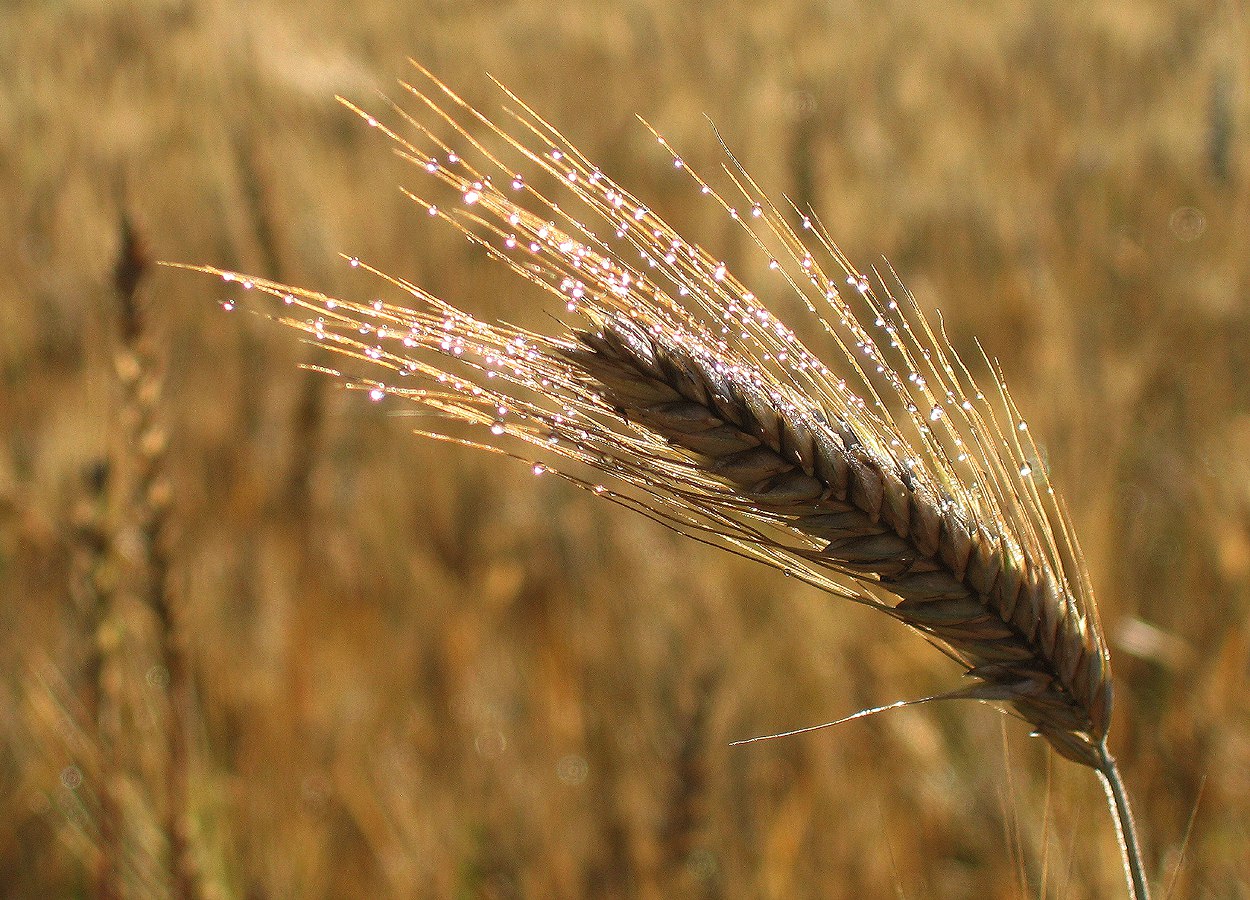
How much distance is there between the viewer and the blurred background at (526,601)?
123 cm

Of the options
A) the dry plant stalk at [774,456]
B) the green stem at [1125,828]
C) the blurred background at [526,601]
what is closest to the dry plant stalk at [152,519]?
the blurred background at [526,601]

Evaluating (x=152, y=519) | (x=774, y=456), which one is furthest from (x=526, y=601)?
(x=774, y=456)

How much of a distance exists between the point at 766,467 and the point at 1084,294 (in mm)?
2242

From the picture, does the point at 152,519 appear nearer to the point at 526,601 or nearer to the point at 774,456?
the point at 774,456

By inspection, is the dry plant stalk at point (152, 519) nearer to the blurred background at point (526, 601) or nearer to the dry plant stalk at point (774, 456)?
the blurred background at point (526, 601)

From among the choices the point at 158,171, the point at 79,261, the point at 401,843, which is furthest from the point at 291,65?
the point at 401,843

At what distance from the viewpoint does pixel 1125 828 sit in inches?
22.2

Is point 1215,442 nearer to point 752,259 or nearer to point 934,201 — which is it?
point 752,259

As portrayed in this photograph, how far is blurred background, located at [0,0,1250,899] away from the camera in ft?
4.04

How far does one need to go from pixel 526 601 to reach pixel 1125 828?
4.82 feet

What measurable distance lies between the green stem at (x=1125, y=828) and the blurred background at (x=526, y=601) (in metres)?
0.06

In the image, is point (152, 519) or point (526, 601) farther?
point (526, 601)

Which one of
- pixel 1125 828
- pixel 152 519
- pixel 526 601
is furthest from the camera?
pixel 526 601

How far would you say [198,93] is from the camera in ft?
13.5
